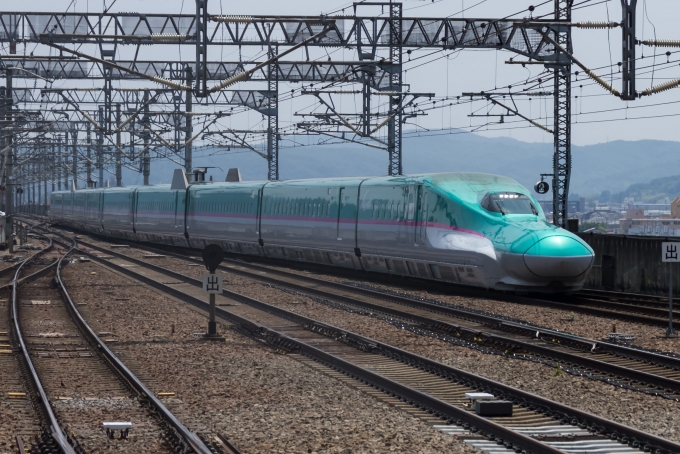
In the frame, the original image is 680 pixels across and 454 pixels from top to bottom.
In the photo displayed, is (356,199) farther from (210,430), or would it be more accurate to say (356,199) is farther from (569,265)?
(210,430)

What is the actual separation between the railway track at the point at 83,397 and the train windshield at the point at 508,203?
8938 mm

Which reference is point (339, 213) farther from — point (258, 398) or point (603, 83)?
point (258, 398)

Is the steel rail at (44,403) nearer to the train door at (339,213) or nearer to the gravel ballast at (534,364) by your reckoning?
the gravel ballast at (534,364)

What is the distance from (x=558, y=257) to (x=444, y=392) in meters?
10.0

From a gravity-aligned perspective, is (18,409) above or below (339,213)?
below

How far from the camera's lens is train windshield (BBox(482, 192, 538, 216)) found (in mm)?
23062

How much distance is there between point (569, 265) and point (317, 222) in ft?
41.2

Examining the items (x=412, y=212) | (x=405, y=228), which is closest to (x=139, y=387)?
(x=412, y=212)

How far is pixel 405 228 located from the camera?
26.1m

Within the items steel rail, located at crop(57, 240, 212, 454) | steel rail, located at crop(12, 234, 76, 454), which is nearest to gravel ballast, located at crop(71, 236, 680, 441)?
steel rail, located at crop(57, 240, 212, 454)

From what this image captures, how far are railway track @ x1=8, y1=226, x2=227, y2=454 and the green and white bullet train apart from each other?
27.7 ft

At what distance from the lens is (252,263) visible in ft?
125

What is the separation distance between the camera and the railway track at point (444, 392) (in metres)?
9.30

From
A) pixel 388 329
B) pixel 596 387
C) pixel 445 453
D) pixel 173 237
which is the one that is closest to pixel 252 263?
pixel 173 237
